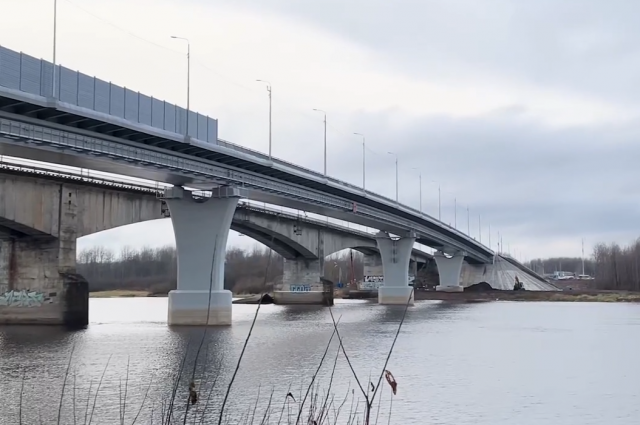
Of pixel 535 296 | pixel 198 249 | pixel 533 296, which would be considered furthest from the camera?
pixel 533 296

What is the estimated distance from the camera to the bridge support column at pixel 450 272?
439 feet

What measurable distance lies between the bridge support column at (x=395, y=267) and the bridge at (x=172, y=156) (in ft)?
75.6

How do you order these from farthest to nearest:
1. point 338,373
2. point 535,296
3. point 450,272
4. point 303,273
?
point 450,272, point 535,296, point 303,273, point 338,373

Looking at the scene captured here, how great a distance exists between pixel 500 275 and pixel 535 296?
43.6 m

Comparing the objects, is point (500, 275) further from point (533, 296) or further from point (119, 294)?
point (119, 294)

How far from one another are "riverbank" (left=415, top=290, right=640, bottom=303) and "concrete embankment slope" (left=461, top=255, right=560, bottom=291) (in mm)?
28257

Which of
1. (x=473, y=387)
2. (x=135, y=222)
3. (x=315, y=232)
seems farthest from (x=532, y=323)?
(x=315, y=232)

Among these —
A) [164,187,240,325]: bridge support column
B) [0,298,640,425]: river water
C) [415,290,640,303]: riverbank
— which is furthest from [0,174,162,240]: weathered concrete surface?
[415,290,640,303]: riverbank

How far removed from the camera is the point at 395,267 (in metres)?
102

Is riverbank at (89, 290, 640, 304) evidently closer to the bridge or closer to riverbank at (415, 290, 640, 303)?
riverbank at (415, 290, 640, 303)

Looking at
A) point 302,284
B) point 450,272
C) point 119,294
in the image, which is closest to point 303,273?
point 302,284

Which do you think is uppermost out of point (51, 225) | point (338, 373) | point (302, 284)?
point (51, 225)

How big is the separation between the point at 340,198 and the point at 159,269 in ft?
267

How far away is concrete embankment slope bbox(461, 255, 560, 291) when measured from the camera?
523 feet
